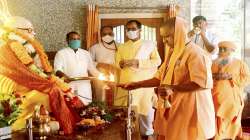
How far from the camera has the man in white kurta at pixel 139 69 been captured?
714 centimetres

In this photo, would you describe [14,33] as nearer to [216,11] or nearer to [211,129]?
[211,129]

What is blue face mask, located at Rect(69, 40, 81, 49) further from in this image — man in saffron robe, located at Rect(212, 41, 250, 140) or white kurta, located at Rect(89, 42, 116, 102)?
man in saffron robe, located at Rect(212, 41, 250, 140)

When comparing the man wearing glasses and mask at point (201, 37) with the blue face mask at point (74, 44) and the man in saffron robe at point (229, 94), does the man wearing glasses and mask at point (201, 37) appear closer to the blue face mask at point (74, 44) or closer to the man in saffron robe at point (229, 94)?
the man in saffron robe at point (229, 94)

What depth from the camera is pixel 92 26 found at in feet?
28.5

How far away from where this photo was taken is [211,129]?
4.05 metres

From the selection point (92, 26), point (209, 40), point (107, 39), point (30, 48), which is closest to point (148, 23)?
point (92, 26)

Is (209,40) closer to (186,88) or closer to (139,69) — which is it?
(139,69)

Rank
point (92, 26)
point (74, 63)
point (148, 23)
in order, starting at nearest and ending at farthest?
1. point (74, 63)
2. point (92, 26)
3. point (148, 23)

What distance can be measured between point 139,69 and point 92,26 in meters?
1.92

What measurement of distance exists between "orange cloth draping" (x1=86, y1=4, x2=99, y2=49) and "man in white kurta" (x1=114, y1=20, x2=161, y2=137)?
1.43 meters

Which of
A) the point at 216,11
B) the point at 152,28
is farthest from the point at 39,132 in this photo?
the point at 216,11

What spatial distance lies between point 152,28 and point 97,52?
5.19ft

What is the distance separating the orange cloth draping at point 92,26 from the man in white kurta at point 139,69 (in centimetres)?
143

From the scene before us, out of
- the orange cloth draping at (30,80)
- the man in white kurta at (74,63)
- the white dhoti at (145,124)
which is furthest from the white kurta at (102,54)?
the orange cloth draping at (30,80)
